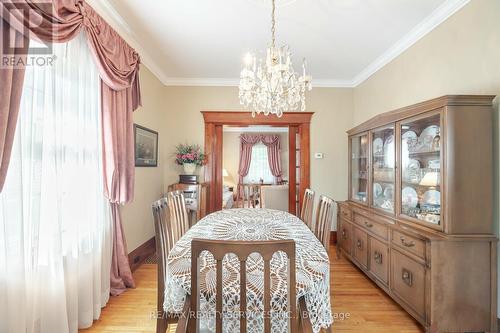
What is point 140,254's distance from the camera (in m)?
3.00

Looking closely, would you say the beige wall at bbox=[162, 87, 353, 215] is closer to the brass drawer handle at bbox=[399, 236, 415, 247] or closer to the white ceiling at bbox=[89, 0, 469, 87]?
the white ceiling at bbox=[89, 0, 469, 87]

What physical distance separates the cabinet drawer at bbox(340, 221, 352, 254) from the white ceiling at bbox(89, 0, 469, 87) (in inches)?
89.9

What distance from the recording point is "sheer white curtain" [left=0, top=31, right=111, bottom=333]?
129cm

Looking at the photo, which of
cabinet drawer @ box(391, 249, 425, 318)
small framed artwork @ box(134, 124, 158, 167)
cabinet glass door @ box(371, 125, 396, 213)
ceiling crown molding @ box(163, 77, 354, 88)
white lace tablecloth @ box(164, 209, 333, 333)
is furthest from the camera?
ceiling crown molding @ box(163, 77, 354, 88)

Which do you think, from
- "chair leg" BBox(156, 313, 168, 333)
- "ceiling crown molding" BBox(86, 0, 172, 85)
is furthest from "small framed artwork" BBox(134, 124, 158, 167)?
"chair leg" BBox(156, 313, 168, 333)

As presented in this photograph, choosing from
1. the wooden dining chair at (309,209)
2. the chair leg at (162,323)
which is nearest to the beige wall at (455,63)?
the wooden dining chair at (309,209)

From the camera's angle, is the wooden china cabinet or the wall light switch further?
the wall light switch

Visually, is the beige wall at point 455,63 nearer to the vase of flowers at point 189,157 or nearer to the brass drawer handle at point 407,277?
the brass drawer handle at point 407,277

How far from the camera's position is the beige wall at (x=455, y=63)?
5.62ft

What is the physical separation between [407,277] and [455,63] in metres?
1.95

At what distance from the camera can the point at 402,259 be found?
200cm

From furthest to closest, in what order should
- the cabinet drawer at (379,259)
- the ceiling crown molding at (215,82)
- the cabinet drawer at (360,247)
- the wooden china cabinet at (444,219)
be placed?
the ceiling crown molding at (215,82), the cabinet drawer at (360,247), the cabinet drawer at (379,259), the wooden china cabinet at (444,219)

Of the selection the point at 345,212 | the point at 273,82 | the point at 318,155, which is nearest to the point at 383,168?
the point at 345,212

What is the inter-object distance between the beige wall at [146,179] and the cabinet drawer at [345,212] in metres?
2.77
